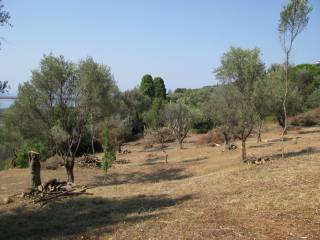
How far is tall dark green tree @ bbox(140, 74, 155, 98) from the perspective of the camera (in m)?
74.0

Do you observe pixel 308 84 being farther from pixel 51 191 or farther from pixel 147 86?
pixel 51 191

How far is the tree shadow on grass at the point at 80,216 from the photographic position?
1180 centimetres

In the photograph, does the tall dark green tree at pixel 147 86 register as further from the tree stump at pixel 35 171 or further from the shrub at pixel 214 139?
the tree stump at pixel 35 171

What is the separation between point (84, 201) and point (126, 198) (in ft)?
5.69

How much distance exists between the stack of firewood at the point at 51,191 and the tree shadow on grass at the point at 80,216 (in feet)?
2.86

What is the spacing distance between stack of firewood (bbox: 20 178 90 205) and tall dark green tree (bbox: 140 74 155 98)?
2173 inches

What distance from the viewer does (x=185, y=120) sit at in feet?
149

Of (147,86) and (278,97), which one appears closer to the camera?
(278,97)

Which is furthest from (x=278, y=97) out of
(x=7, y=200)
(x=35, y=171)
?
(x=7, y=200)

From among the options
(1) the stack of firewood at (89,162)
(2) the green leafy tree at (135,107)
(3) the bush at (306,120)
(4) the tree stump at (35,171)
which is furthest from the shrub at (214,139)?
(4) the tree stump at (35,171)

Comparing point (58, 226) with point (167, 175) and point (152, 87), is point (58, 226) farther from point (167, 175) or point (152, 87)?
point (152, 87)

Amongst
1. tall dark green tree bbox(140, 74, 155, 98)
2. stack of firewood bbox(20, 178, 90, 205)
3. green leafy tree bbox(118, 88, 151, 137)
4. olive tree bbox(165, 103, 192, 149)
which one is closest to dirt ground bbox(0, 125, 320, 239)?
stack of firewood bbox(20, 178, 90, 205)

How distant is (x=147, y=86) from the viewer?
244 feet

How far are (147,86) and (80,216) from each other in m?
61.3
